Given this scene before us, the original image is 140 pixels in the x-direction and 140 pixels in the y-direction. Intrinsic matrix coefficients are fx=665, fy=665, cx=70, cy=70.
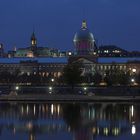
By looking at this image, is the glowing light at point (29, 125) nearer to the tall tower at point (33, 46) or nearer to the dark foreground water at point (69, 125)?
the dark foreground water at point (69, 125)

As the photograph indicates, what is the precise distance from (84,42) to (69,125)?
95.6m

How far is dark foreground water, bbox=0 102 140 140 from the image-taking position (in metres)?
30.2

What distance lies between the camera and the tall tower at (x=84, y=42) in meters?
130

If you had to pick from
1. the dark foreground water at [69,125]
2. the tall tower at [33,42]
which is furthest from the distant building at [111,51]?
the dark foreground water at [69,125]

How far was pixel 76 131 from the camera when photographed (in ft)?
105

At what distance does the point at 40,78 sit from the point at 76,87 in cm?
2452

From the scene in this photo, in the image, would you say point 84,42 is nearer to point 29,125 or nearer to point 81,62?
point 81,62

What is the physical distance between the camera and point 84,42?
13038 centimetres

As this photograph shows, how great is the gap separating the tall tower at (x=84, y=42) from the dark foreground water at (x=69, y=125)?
3328 inches

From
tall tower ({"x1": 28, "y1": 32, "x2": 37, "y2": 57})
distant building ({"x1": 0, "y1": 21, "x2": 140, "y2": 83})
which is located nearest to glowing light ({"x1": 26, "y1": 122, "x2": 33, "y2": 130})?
distant building ({"x1": 0, "y1": 21, "x2": 140, "y2": 83})

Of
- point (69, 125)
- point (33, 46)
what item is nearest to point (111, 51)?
point (33, 46)

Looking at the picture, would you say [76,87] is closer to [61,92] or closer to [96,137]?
[61,92]

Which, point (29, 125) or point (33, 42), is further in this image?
point (33, 42)

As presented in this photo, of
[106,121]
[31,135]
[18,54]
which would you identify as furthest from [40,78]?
[31,135]
